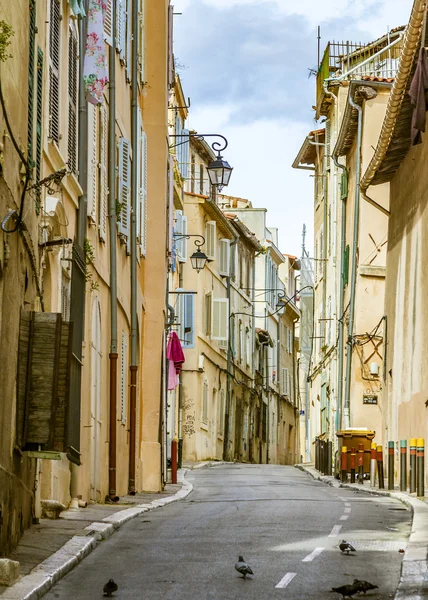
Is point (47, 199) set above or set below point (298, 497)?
above

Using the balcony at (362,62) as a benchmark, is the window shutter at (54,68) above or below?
below

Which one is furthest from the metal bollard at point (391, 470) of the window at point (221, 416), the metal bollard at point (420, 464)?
the window at point (221, 416)

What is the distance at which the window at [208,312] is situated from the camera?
5616cm

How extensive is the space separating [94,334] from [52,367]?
7951 mm

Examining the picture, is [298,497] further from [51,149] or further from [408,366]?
[51,149]

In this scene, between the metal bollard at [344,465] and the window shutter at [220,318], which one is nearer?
the metal bollard at [344,465]

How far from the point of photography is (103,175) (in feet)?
72.5

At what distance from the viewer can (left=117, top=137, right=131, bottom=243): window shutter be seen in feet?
77.6

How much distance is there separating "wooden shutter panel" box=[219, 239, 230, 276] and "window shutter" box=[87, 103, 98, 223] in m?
39.4

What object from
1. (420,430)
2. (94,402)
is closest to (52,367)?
(94,402)

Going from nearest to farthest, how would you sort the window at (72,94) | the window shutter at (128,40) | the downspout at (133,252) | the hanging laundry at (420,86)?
the window at (72,94), the hanging laundry at (420,86), the downspout at (133,252), the window shutter at (128,40)

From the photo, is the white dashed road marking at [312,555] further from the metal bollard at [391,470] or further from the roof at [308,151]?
the roof at [308,151]

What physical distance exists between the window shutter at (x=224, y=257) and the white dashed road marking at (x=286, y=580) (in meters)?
48.7

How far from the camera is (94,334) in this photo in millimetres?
20891
